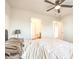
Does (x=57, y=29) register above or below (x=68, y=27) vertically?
below

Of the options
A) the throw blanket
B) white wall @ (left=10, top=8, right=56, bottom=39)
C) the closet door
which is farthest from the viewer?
the closet door

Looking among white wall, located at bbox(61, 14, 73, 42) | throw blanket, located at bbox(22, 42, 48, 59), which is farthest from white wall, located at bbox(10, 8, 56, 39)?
throw blanket, located at bbox(22, 42, 48, 59)

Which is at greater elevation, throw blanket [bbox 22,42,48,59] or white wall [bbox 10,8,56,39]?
white wall [bbox 10,8,56,39]

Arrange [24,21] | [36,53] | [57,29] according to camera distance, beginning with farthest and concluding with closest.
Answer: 1. [57,29]
2. [24,21]
3. [36,53]

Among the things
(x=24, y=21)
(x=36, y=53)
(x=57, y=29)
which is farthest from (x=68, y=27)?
(x=36, y=53)

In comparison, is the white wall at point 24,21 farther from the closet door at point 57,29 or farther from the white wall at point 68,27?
the white wall at point 68,27

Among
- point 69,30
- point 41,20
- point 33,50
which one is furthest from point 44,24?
point 33,50

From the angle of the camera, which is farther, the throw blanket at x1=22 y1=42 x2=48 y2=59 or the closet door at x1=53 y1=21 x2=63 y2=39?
the closet door at x1=53 y1=21 x2=63 y2=39

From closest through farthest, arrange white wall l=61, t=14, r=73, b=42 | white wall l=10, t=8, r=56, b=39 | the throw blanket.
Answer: the throw blanket
white wall l=10, t=8, r=56, b=39
white wall l=61, t=14, r=73, b=42

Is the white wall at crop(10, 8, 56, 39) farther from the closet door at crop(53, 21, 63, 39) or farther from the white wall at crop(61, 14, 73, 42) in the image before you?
the white wall at crop(61, 14, 73, 42)

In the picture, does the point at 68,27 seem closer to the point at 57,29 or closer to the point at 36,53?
the point at 57,29
